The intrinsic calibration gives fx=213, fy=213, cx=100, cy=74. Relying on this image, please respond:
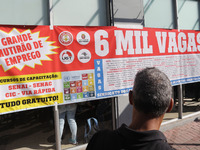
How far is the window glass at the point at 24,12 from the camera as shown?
152 inches

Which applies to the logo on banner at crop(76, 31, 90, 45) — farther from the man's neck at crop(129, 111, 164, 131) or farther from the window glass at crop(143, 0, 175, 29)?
the man's neck at crop(129, 111, 164, 131)

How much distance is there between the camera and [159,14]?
602 centimetres

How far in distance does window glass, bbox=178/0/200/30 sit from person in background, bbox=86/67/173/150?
5.86 meters

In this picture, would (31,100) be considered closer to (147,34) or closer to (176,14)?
(147,34)

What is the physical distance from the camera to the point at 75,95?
14.8 feet

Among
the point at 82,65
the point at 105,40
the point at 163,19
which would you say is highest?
the point at 163,19

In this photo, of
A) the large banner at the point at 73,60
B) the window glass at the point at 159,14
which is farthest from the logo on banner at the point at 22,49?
the window glass at the point at 159,14

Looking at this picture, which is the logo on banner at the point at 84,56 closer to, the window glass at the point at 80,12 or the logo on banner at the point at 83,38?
Result: the logo on banner at the point at 83,38

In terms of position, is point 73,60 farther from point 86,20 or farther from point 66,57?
point 86,20

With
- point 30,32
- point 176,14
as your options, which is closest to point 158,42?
point 176,14

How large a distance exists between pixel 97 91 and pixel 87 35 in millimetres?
1248

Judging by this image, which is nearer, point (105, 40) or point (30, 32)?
point (30, 32)

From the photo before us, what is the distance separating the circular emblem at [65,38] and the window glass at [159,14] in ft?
7.63

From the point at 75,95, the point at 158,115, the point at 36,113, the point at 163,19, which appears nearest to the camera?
the point at 158,115
